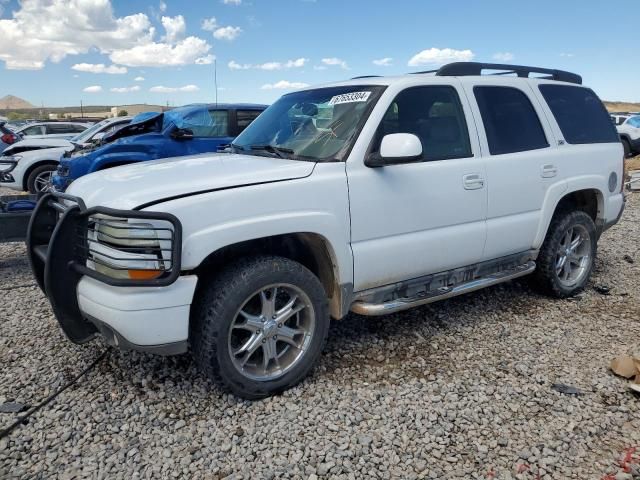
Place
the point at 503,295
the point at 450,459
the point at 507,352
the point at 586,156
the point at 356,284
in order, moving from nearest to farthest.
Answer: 1. the point at 450,459
2. the point at 356,284
3. the point at 507,352
4. the point at 586,156
5. the point at 503,295

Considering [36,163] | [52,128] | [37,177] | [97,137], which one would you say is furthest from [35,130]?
[97,137]

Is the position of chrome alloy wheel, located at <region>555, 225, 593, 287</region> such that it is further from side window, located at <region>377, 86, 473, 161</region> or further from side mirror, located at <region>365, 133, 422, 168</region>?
side mirror, located at <region>365, 133, 422, 168</region>

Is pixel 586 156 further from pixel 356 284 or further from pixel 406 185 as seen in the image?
pixel 356 284

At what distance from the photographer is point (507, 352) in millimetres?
3764

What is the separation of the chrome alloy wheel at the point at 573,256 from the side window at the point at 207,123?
5.25 metres

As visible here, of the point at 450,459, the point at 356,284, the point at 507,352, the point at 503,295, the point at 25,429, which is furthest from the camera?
the point at 503,295

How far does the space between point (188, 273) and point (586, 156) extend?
3758 millimetres

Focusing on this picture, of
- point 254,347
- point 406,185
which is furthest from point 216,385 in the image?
point 406,185

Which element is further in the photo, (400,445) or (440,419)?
(440,419)

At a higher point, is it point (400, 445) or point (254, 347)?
point (254, 347)

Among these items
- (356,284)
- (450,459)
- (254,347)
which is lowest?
(450,459)

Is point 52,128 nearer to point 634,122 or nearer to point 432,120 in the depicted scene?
point 432,120

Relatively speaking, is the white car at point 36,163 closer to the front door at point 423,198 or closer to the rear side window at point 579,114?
the front door at point 423,198

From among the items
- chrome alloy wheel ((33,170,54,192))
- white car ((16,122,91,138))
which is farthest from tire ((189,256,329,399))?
white car ((16,122,91,138))
